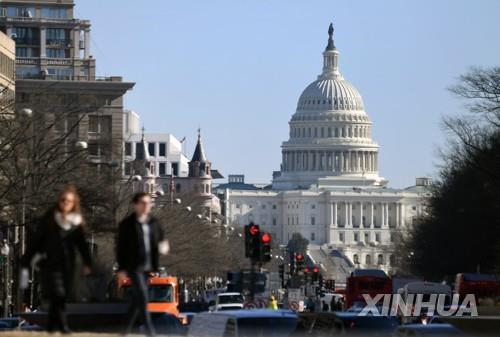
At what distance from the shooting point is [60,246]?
20328 mm

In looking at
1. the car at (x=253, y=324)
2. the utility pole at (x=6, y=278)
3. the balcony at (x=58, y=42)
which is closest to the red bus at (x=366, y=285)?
the utility pole at (x=6, y=278)

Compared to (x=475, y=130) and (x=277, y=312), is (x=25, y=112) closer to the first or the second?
(x=277, y=312)

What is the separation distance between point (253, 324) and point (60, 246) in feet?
20.5

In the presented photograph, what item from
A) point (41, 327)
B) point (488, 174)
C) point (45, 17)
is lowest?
point (41, 327)

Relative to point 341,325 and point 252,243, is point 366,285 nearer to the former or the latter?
point 252,243

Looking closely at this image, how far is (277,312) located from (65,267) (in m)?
7.02

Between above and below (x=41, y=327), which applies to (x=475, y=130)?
above

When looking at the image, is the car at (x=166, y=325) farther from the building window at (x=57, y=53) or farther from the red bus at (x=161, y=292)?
the building window at (x=57, y=53)

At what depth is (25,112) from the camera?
51.5 meters

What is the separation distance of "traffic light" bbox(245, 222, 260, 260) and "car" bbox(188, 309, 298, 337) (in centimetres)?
1532

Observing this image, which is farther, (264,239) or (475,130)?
(475,130)

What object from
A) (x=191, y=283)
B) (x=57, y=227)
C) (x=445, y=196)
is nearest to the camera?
(x=57, y=227)

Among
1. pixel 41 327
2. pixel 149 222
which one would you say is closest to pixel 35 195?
pixel 41 327

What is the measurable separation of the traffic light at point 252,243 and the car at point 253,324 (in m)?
15.3
